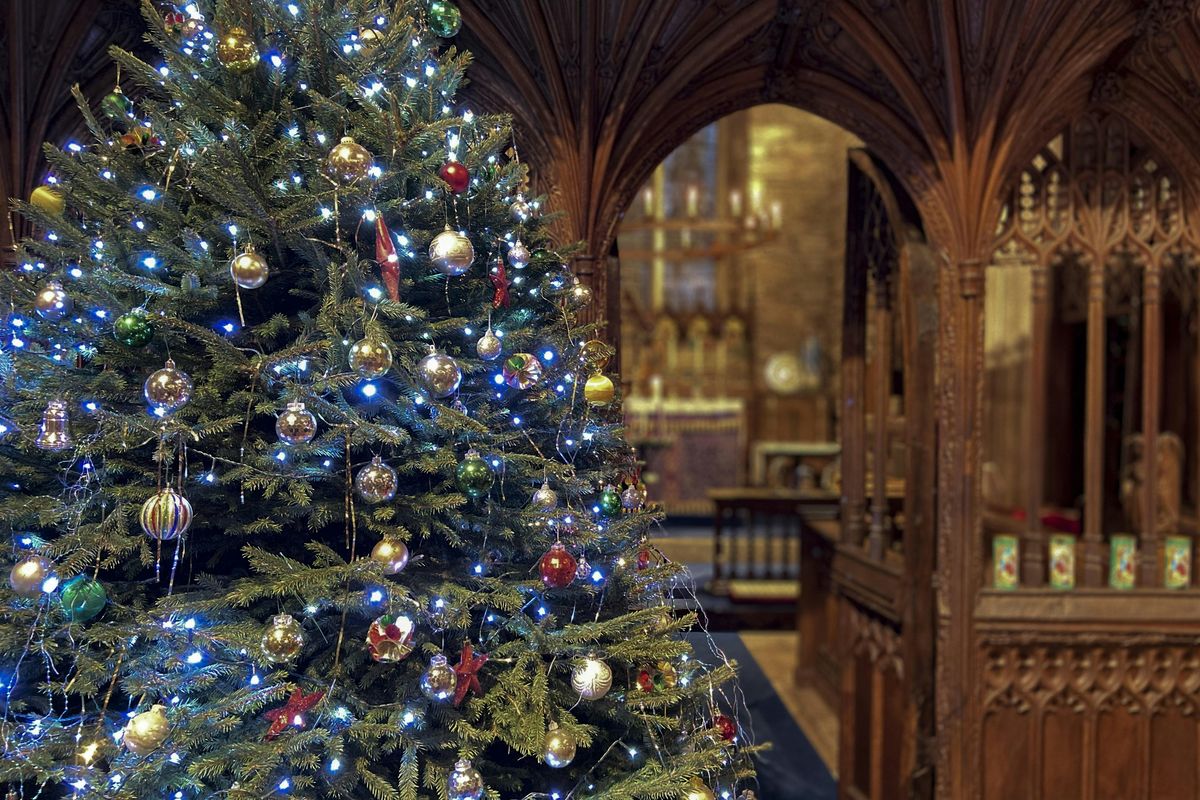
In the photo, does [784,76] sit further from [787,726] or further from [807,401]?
[807,401]

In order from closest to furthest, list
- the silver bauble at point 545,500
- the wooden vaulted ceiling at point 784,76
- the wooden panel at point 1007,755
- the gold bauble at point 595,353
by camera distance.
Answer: the silver bauble at point 545,500 < the gold bauble at point 595,353 < the wooden vaulted ceiling at point 784,76 < the wooden panel at point 1007,755

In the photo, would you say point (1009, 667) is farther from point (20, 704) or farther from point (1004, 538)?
point (20, 704)

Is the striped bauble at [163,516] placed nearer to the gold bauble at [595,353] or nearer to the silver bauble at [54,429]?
the silver bauble at [54,429]

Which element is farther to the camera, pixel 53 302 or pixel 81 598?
pixel 53 302

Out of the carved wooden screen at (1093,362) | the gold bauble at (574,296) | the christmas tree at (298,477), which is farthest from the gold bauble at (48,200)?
the carved wooden screen at (1093,362)

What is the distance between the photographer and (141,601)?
5.60 ft

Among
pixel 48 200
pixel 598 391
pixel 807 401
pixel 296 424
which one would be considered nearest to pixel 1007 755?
pixel 598 391

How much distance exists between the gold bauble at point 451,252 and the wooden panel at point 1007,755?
2756 millimetres

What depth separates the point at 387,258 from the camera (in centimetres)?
167

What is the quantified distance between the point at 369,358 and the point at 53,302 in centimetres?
59

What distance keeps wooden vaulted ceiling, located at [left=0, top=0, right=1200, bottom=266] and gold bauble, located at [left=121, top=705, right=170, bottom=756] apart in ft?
7.03

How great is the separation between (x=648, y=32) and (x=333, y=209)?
183cm

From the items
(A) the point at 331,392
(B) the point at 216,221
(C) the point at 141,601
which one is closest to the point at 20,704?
(C) the point at 141,601

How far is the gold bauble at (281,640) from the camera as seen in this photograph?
1.55 metres
